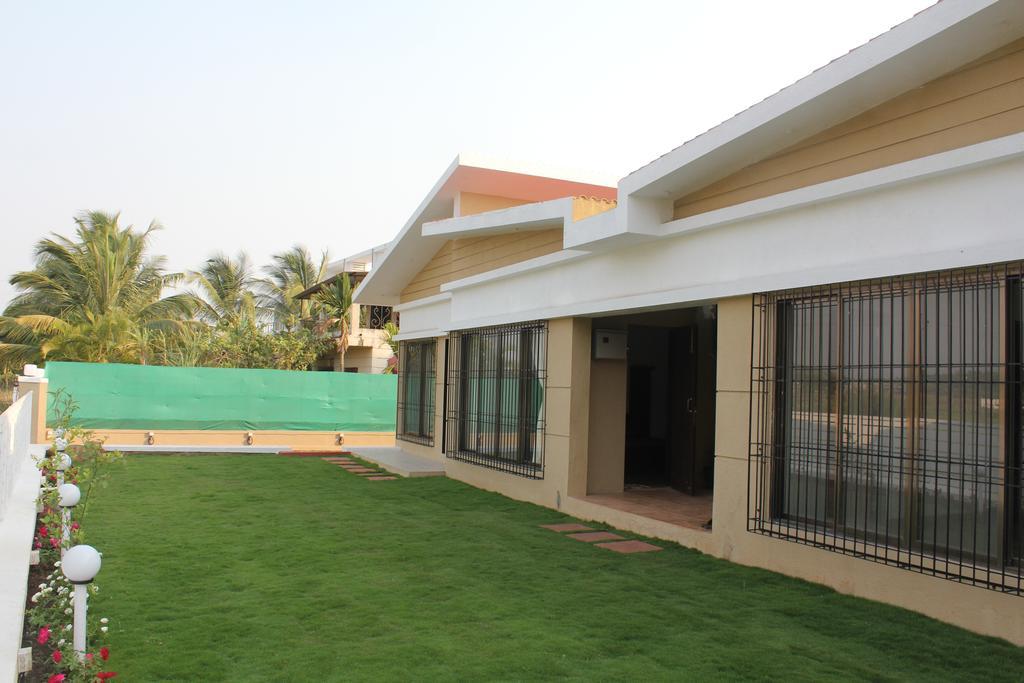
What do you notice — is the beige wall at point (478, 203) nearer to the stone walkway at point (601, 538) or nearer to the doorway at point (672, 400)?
the doorway at point (672, 400)

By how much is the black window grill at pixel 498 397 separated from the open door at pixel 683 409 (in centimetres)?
184

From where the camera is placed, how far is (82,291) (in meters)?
25.5

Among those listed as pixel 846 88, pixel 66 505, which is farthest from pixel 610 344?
pixel 66 505

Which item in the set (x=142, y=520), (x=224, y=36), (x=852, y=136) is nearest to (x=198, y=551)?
(x=142, y=520)

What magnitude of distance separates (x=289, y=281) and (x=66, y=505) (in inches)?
1309

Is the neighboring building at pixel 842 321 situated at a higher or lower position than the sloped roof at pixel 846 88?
lower

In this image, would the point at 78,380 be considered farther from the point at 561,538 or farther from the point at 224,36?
the point at 561,538

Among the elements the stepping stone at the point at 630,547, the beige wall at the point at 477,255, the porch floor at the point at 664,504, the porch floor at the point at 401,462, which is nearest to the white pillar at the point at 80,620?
the stepping stone at the point at 630,547

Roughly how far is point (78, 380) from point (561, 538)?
13.2 m

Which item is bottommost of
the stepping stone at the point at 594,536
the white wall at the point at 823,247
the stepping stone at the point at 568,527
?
the stepping stone at the point at 568,527

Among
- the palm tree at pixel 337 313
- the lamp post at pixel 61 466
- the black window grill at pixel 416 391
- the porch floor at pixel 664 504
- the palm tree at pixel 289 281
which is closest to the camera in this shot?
the lamp post at pixel 61 466

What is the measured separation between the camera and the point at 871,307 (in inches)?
223

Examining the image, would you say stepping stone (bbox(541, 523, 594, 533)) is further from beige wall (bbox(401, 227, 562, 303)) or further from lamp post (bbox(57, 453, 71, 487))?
lamp post (bbox(57, 453, 71, 487))

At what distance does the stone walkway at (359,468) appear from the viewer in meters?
12.6
